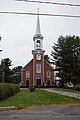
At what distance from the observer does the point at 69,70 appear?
76500mm

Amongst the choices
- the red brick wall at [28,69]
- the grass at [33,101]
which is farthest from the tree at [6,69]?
the grass at [33,101]

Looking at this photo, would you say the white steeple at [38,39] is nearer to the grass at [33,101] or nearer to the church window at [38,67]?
the church window at [38,67]

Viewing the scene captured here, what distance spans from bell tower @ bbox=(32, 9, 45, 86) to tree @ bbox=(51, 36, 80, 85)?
9769 millimetres

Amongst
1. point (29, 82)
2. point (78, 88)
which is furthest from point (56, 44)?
point (78, 88)

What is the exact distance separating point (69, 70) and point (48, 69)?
52.0 ft

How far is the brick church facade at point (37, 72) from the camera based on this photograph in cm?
8856

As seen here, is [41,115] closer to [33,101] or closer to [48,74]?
[33,101]

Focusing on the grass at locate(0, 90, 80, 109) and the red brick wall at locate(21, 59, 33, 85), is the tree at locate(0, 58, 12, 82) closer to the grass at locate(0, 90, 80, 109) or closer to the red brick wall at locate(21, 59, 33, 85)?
the red brick wall at locate(21, 59, 33, 85)

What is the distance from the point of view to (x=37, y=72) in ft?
294

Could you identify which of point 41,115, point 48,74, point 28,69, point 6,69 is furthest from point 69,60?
point 41,115

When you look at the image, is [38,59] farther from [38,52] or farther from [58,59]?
[58,59]

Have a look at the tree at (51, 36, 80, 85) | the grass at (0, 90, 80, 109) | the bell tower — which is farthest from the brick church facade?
the grass at (0, 90, 80, 109)

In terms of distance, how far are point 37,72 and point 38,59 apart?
4.55 metres

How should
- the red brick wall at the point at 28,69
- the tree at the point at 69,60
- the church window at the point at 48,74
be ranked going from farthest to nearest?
the church window at the point at 48,74, the red brick wall at the point at 28,69, the tree at the point at 69,60
